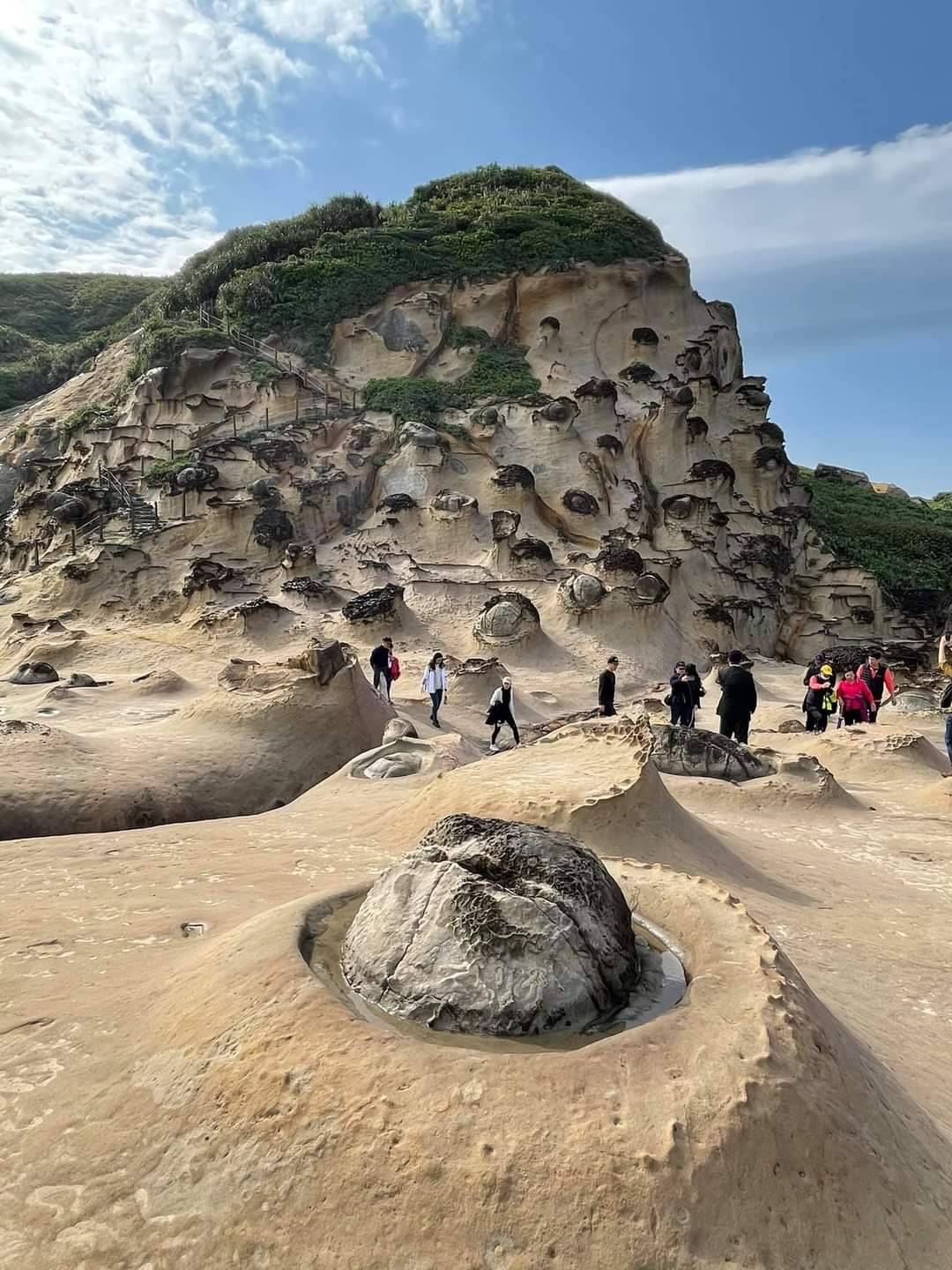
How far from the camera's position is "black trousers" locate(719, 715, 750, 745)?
30.3 ft

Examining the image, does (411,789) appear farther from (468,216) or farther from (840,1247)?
(468,216)

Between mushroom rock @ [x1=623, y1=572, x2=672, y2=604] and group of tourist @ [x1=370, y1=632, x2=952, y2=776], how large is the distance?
5.06m

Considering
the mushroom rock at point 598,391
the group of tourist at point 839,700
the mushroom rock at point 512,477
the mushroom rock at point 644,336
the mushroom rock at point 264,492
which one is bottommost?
the group of tourist at point 839,700

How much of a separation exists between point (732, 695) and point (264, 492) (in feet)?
48.9

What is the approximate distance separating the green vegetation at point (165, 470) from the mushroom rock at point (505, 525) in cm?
849

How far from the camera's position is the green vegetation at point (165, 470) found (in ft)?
71.3

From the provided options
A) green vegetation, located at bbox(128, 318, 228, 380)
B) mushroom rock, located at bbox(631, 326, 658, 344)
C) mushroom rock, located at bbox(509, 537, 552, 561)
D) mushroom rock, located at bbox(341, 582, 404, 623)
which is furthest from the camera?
mushroom rock, located at bbox(631, 326, 658, 344)

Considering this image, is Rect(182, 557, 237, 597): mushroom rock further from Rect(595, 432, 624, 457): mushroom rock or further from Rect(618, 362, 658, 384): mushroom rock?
Rect(618, 362, 658, 384): mushroom rock

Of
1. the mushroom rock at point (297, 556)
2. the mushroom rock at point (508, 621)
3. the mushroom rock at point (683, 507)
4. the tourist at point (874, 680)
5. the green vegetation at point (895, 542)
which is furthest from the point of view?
the green vegetation at point (895, 542)

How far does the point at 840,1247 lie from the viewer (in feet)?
6.31

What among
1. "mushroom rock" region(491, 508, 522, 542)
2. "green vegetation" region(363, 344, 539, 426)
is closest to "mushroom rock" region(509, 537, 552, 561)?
"mushroom rock" region(491, 508, 522, 542)

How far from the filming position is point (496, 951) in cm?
253

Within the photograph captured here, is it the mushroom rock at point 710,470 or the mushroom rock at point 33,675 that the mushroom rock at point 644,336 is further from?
the mushroom rock at point 33,675

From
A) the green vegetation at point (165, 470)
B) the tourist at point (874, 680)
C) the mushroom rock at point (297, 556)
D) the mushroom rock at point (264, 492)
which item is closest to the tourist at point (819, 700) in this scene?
the tourist at point (874, 680)
